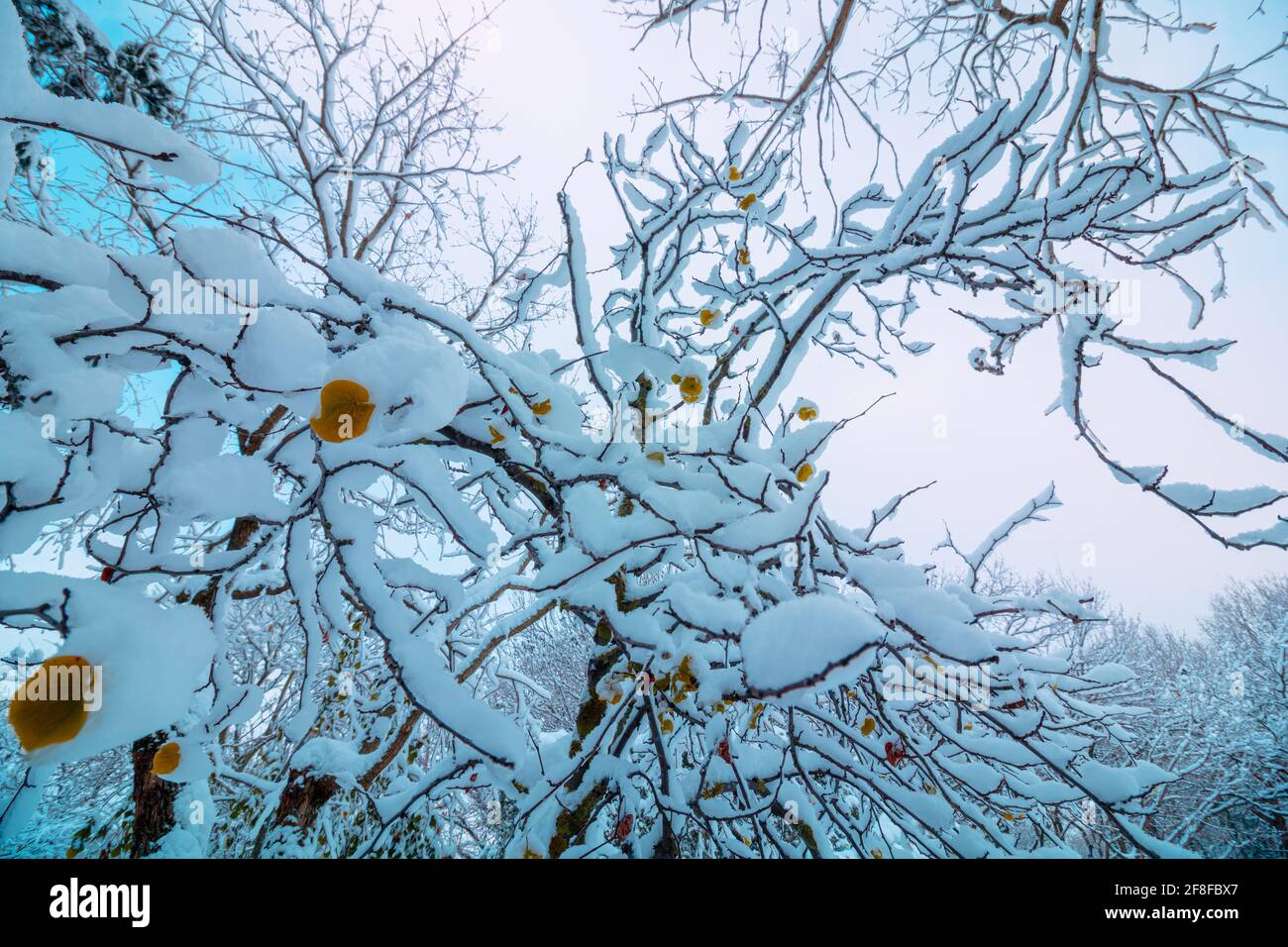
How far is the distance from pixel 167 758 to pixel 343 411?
1013 millimetres

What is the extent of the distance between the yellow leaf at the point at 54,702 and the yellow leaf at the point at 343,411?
12.9 inches

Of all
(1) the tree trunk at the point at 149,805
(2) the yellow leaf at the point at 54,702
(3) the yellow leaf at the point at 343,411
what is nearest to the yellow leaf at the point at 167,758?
(2) the yellow leaf at the point at 54,702

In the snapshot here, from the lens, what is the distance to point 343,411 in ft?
1.93

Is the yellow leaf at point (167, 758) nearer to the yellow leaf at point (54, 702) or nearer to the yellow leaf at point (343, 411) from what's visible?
the yellow leaf at point (54, 702)

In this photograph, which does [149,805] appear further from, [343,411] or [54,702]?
[343,411]

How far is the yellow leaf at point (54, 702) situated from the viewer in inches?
19.3

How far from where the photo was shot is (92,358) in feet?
2.58

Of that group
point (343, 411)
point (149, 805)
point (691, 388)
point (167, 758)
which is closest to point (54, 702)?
point (343, 411)

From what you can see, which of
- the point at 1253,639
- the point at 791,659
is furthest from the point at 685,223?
the point at 1253,639

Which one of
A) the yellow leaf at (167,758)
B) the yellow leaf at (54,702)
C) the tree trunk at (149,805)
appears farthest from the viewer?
the tree trunk at (149,805)

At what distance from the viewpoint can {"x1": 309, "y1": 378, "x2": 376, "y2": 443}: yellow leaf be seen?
0.57 meters

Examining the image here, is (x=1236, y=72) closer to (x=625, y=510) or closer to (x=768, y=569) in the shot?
(x=768, y=569)
